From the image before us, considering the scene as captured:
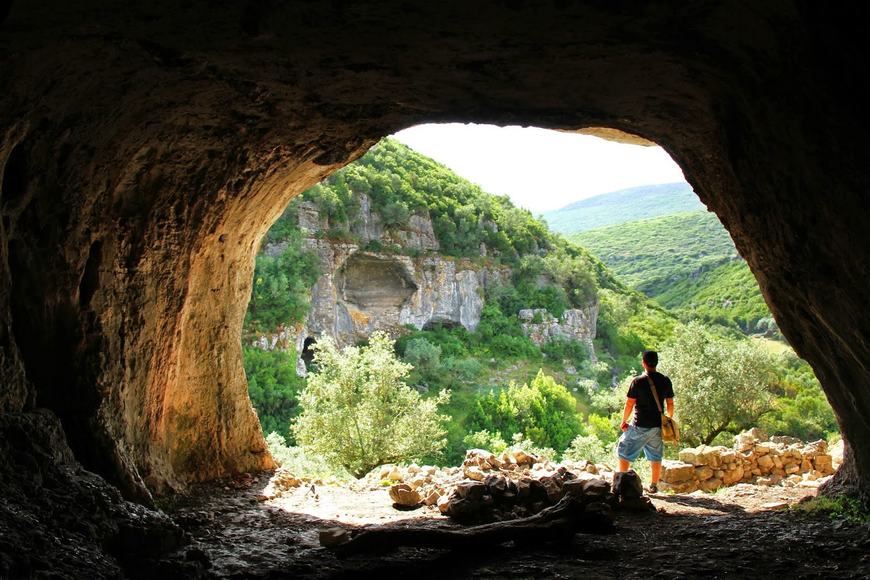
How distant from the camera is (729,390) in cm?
2186

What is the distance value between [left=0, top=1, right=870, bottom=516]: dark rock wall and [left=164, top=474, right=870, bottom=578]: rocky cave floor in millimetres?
1076

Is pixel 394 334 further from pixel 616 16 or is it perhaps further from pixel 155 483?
pixel 616 16

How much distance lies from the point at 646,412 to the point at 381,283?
4653 cm

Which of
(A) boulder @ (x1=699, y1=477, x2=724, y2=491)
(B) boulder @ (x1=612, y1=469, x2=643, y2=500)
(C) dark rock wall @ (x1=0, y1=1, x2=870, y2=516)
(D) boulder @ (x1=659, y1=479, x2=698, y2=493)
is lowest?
(A) boulder @ (x1=699, y1=477, x2=724, y2=491)

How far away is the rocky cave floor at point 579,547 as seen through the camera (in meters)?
4.93

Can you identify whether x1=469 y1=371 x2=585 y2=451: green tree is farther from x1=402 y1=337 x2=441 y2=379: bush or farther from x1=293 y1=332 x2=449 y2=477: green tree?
x1=293 y1=332 x2=449 y2=477: green tree

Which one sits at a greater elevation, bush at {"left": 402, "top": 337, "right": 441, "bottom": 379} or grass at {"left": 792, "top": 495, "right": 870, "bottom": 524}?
grass at {"left": 792, "top": 495, "right": 870, "bottom": 524}

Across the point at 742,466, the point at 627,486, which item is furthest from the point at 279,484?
the point at 742,466

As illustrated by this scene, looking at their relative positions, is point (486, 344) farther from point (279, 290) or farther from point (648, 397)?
point (648, 397)

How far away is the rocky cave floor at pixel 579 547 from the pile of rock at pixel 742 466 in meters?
2.41

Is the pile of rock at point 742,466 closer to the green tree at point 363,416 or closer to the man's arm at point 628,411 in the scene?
the man's arm at point 628,411

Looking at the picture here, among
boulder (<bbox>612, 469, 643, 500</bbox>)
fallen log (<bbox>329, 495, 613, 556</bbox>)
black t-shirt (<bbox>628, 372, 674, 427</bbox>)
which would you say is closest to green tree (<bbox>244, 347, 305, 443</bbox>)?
black t-shirt (<bbox>628, 372, 674, 427</bbox>)

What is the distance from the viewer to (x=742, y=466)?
10664 mm

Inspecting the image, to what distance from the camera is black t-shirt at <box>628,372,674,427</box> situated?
796cm
